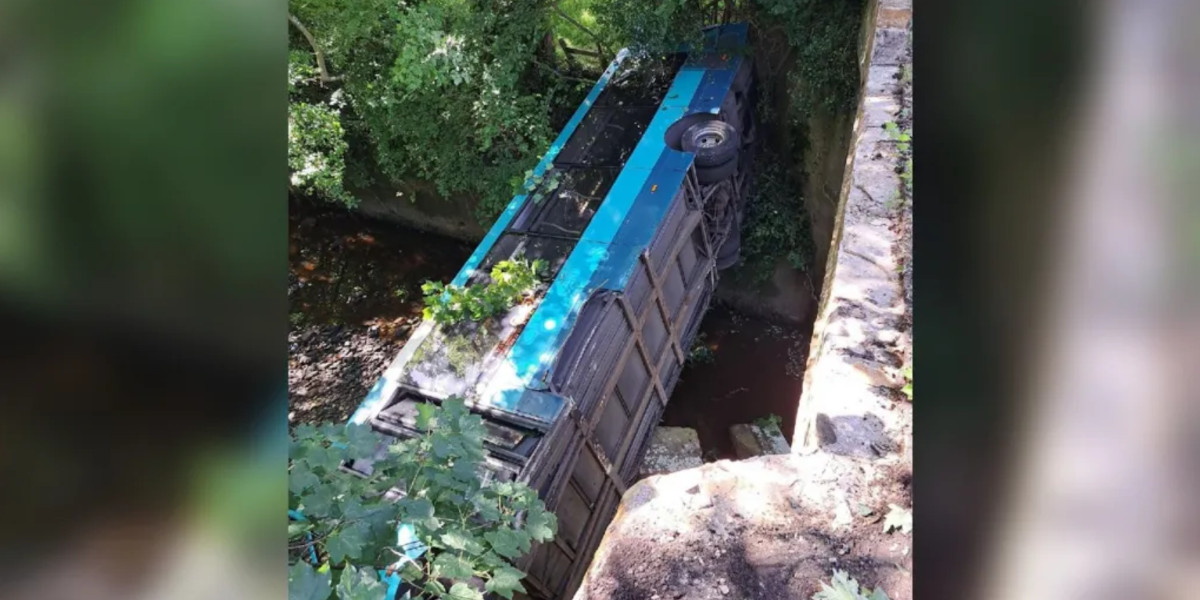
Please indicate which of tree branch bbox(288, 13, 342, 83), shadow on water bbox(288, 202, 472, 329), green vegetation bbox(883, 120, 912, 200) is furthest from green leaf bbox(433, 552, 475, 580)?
shadow on water bbox(288, 202, 472, 329)

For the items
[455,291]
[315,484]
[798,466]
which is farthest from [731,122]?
[315,484]

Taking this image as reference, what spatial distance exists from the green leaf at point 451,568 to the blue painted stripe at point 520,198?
3.97m

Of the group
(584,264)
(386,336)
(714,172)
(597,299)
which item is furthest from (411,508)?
(386,336)

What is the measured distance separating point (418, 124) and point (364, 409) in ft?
15.2

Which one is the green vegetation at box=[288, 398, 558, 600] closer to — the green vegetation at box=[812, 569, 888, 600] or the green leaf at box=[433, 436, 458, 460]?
the green leaf at box=[433, 436, 458, 460]

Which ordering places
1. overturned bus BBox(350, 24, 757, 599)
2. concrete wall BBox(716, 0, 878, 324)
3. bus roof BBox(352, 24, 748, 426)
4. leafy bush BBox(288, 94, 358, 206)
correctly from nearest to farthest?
overturned bus BBox(350, 24, 757, 599), bus roof BBox(352, 24, 748, 426), leafy bush BBox(288, 94, 358, 206), concrete wall BBox(716, 0, 878, 324)

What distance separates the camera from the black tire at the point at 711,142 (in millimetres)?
6223

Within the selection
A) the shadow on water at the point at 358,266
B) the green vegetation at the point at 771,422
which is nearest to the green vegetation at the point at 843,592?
the green vegetation at the point at 771,422

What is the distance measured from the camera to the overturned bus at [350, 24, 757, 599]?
4461 millimetres

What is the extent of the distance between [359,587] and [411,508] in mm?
288

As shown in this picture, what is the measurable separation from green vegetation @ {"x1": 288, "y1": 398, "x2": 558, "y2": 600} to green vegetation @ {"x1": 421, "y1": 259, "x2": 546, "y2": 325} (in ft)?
10.1
